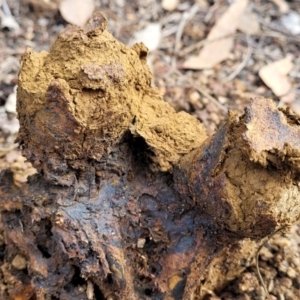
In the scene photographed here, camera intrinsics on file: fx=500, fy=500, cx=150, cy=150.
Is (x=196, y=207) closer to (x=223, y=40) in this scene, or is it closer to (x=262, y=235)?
(x=262, y=235)

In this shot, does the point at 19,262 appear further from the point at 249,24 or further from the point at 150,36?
the point at 249,24

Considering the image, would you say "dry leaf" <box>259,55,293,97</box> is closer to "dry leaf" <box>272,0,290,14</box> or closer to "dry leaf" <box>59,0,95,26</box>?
"dry leaf" <box>272,0,290,14</box>

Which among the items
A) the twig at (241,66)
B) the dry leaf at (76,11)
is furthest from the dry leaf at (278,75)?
the dry leaf at (76,11)

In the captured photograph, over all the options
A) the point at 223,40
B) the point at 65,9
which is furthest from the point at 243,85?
the point at 65,9

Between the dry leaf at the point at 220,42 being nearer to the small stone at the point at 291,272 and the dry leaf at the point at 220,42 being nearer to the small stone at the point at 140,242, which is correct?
the small stone at the point at 291,272

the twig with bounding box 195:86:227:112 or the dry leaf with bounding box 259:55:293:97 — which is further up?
the dry leaf with bounding box 259:55:293:97

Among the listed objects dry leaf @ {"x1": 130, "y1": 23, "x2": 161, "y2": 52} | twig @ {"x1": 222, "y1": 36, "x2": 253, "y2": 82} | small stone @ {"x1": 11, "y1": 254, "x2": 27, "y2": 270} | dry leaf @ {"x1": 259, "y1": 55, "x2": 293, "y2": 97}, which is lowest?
small stone @ {"x1": 11, "y1": 254, "x2": 27, "y2": 270}

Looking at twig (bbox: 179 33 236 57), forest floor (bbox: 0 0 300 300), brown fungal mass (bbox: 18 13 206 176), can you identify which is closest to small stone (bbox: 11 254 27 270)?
brown fungal mass (bbox: 18 13 206 176)
